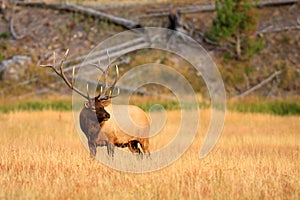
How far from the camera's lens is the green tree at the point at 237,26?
23547 millimetres

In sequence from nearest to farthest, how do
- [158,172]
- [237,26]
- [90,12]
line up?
[158,172] → [237,26] → [90,12]

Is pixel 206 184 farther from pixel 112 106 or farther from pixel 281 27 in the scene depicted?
pixel 281 27

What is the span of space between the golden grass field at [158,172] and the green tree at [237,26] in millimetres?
9147

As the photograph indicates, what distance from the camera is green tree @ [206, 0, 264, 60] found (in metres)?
23.5

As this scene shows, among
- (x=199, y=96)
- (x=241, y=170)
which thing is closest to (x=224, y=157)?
(x=241, y=170)

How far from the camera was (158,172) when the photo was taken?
382 inches

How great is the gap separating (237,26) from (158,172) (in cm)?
1520

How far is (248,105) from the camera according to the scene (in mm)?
20984

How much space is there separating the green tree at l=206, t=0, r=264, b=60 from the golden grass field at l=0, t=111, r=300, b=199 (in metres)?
9.15

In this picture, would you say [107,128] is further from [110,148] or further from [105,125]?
[110,148]

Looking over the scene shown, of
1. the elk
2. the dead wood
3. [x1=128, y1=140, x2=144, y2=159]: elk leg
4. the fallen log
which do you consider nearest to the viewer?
the elk

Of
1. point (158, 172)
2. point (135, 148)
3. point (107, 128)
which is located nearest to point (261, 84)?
point (135, 148)

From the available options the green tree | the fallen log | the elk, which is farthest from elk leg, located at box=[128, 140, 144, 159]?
the fallen log

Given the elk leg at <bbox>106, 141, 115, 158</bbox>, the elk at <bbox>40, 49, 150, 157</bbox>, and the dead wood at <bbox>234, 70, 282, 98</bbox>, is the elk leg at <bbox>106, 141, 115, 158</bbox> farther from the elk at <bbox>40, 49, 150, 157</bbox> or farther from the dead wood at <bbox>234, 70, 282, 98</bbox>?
the dead wood at <bbox>234, 70, 282, 98</bbox>
